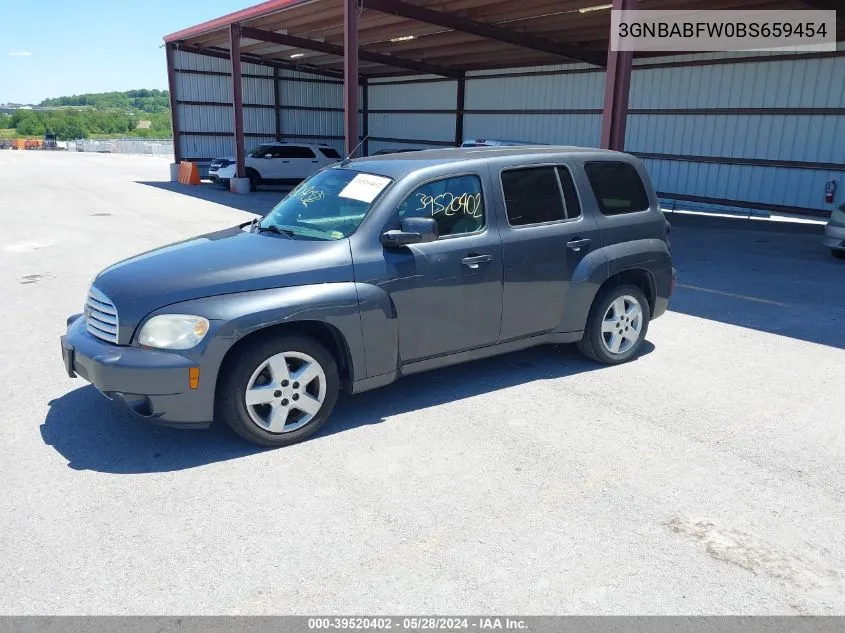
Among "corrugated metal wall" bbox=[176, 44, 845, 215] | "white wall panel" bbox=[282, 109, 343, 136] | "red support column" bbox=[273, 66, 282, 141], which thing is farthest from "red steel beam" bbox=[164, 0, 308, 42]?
"white wall panel" bbox=[282, 109, 343, 136]

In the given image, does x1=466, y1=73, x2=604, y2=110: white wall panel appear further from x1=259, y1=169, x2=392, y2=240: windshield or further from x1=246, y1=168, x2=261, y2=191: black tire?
x1=259, y1=169, x2=392, y2=240: windshield

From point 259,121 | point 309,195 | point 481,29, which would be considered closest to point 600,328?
point 309,195

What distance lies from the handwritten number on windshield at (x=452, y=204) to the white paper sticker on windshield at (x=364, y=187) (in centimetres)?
29

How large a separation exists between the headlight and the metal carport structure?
8512 mm

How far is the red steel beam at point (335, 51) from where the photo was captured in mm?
22344

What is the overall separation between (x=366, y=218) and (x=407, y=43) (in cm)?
1933

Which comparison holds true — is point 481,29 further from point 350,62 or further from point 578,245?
point 578,245

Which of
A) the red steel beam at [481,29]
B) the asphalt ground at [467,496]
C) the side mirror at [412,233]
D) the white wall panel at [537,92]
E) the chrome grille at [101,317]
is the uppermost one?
the red steel beam at [481,29]

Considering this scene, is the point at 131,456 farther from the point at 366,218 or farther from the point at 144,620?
the point at 366,218

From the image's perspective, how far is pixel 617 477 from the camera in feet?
13.0

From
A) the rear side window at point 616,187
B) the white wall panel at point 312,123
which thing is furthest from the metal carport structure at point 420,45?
the rear side window at point 616,187

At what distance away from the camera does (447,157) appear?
519 cm

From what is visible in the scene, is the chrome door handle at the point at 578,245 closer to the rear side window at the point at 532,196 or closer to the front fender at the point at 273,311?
the rear side window at the point at 532,196

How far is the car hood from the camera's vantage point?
13.3ft
